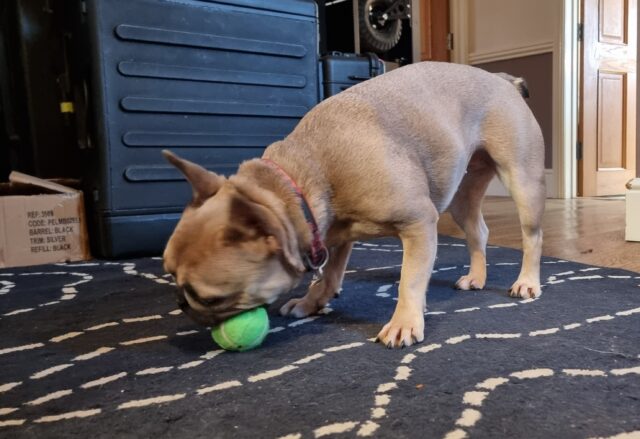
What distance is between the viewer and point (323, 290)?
5.02 ft

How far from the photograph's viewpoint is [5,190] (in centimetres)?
252

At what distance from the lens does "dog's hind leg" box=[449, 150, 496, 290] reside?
176 cm

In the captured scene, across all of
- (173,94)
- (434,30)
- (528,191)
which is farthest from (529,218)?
(434,30)

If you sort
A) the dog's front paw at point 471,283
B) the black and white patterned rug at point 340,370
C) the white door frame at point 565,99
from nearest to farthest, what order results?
the black and white patterned rug at point 340,370 < the dog's front paw at point 471,283 < the white door frame at point 565,99

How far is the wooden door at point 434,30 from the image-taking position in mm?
5402

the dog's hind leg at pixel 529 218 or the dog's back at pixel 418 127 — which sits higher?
the dog's back at pixel 418 127

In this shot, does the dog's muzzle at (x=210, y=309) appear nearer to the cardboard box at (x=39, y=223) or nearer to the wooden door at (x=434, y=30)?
the cardboard box at (x=39, y=223)

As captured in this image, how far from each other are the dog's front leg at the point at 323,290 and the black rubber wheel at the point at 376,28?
2892 mm

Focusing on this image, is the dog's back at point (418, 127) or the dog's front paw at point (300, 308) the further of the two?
the dog's front paw at point (300, 308)

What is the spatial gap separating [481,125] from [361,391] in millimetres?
910

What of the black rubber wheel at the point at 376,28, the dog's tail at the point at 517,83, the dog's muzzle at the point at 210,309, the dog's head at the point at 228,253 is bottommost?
the dog's muzzle at the point at 210,309

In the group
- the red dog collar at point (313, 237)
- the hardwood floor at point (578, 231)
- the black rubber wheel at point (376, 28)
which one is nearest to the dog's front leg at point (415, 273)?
the red dog collar at point (313, 237)

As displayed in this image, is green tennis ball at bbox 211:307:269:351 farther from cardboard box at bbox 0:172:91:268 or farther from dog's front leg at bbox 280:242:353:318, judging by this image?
cardboard box at bbox 0:172:91:268

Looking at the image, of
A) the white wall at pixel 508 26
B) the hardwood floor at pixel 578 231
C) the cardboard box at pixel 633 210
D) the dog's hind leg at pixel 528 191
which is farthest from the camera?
the white wall at pixel 508 26
